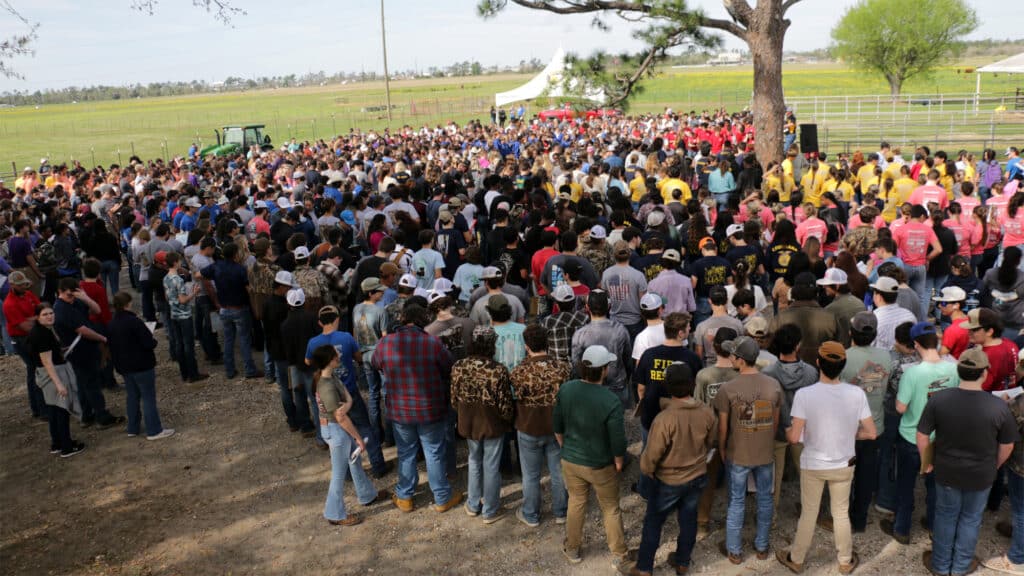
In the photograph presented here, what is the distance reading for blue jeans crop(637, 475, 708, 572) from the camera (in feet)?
15.9

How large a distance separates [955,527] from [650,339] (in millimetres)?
2404

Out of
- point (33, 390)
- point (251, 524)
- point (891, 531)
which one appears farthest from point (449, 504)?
point (33, 390)

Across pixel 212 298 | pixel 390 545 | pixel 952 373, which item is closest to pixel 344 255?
pixel 212 298

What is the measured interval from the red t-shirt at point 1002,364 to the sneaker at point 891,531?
124 centimetres

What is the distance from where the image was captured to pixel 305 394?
757 centimetres

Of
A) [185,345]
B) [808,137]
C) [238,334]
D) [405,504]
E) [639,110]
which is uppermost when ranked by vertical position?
[639,110]

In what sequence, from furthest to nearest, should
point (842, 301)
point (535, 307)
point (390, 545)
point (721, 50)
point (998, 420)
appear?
point (721, 50), point (535, 307), point (842, 301), point (390, 545), point (998, 420)

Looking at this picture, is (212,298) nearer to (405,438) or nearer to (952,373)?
(405,438)

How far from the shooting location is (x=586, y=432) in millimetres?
4941

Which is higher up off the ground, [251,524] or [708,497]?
[708,497]

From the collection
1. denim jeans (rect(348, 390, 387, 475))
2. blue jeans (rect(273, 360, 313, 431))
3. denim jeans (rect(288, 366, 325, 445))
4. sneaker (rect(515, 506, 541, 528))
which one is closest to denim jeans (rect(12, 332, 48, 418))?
blue jeans (rect(273, 360, 313, 431))

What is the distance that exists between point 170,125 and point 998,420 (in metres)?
70.5

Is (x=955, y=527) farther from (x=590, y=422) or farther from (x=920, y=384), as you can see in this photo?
(x=590, y=422)

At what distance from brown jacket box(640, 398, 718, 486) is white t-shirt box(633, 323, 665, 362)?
3.82ft
